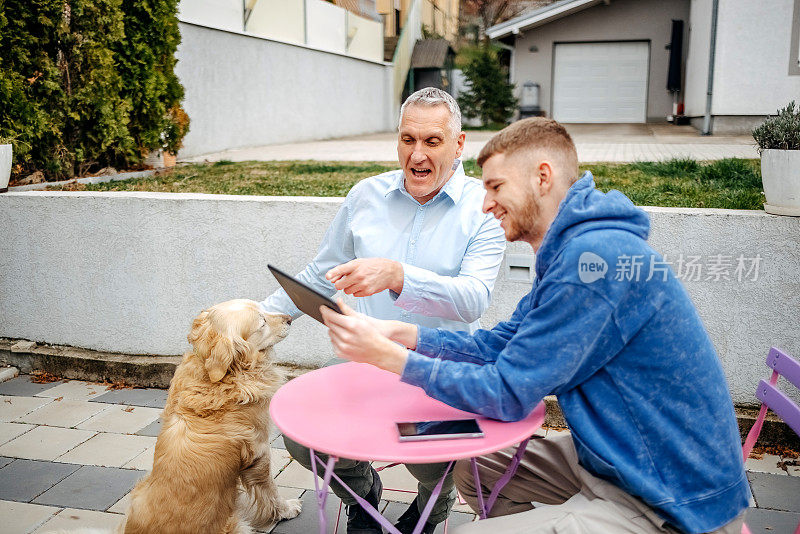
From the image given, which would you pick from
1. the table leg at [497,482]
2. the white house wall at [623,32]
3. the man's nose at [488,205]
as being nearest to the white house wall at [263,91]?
the white house wall at [623,32]

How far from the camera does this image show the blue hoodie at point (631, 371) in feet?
Result: 5.74

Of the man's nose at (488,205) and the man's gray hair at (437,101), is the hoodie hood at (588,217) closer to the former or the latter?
the man's nose at (488,205)

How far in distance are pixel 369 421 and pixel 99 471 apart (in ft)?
8.06

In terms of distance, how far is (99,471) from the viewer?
12.5 feet

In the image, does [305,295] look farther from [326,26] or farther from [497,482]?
[326,26]

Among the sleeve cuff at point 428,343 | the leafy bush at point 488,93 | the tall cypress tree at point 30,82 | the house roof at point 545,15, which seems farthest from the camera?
the leafy bush at point 488,93

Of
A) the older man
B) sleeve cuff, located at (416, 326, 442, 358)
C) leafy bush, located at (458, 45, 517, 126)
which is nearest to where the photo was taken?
sleeve cuff, located at (416, 326, 442, 358)

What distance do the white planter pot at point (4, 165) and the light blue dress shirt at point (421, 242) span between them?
12.3 ft

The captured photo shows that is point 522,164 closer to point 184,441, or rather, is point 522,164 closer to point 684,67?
point 184,441

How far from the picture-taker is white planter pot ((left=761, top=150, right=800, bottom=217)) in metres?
3.99

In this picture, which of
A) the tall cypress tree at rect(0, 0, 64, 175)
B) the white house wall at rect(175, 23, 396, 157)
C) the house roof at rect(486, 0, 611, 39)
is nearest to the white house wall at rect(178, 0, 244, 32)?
the white house wall at rect(175, 23, 396, 157)

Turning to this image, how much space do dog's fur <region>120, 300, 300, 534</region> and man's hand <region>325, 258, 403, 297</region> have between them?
534mm

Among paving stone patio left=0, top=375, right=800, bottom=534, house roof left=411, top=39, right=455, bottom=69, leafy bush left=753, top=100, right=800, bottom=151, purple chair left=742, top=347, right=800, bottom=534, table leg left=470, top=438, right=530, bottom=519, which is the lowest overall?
paving stone patio left=0, top=375, right=800, bottom=534

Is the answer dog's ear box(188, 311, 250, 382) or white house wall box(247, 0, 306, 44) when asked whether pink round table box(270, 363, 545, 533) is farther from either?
white house wall box(247, 0, 306, 44)
